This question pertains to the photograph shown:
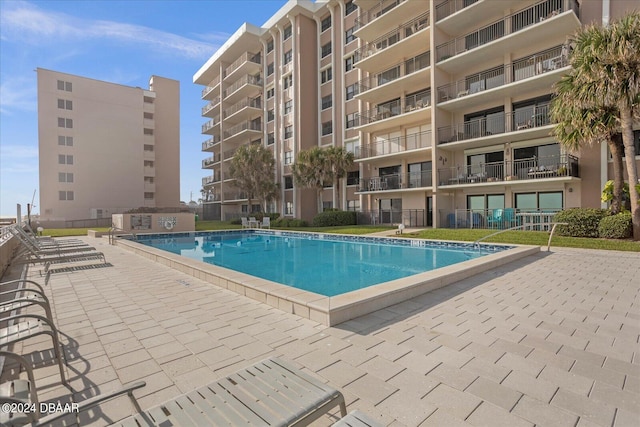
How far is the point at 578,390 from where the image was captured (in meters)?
2.67

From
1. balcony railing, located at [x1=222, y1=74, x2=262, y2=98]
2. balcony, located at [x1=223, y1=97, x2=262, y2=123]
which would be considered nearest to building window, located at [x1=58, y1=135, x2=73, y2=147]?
balcony, located at [x1=223, y1=97, x2=262, y2=123]

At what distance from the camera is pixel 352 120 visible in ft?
90.9

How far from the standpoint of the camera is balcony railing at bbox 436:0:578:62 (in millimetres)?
16312

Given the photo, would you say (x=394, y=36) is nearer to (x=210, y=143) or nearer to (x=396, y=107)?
(x=396, y=107)

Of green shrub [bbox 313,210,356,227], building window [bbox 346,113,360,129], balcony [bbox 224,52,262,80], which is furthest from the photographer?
balcony [bbox 224,52,262,80]

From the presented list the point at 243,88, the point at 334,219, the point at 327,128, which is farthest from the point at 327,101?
the point at 243,88

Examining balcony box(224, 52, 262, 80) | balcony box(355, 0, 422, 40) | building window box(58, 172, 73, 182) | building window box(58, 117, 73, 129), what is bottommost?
building window box(58, 172, 73, 182)

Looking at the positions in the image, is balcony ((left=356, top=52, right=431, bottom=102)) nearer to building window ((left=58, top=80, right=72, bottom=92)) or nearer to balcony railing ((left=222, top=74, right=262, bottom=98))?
balcony railing ((left=222, top=74, right=262, bottom=98))

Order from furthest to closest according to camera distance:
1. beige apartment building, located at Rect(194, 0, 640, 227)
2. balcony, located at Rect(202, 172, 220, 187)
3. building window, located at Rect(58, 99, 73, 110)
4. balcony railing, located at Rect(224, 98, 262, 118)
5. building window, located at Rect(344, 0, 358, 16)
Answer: balcony, located at Rect(202, 172, 220, 187), building window, located at Rect(58, 99, 73, 110), balcony railing, located at Rect(224, 98, 262, 118), building window, located at Rect(344, 0, 358, 16), beige apartment building, located at Rect(194, 0, 640, 227)

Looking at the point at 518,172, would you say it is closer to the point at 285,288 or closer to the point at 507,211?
the point at 507,211

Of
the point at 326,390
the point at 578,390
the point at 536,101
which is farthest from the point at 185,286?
the point at 536,101

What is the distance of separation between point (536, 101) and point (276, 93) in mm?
23862

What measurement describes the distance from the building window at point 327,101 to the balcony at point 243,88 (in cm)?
989

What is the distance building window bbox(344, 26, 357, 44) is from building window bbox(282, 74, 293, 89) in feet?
21.8
